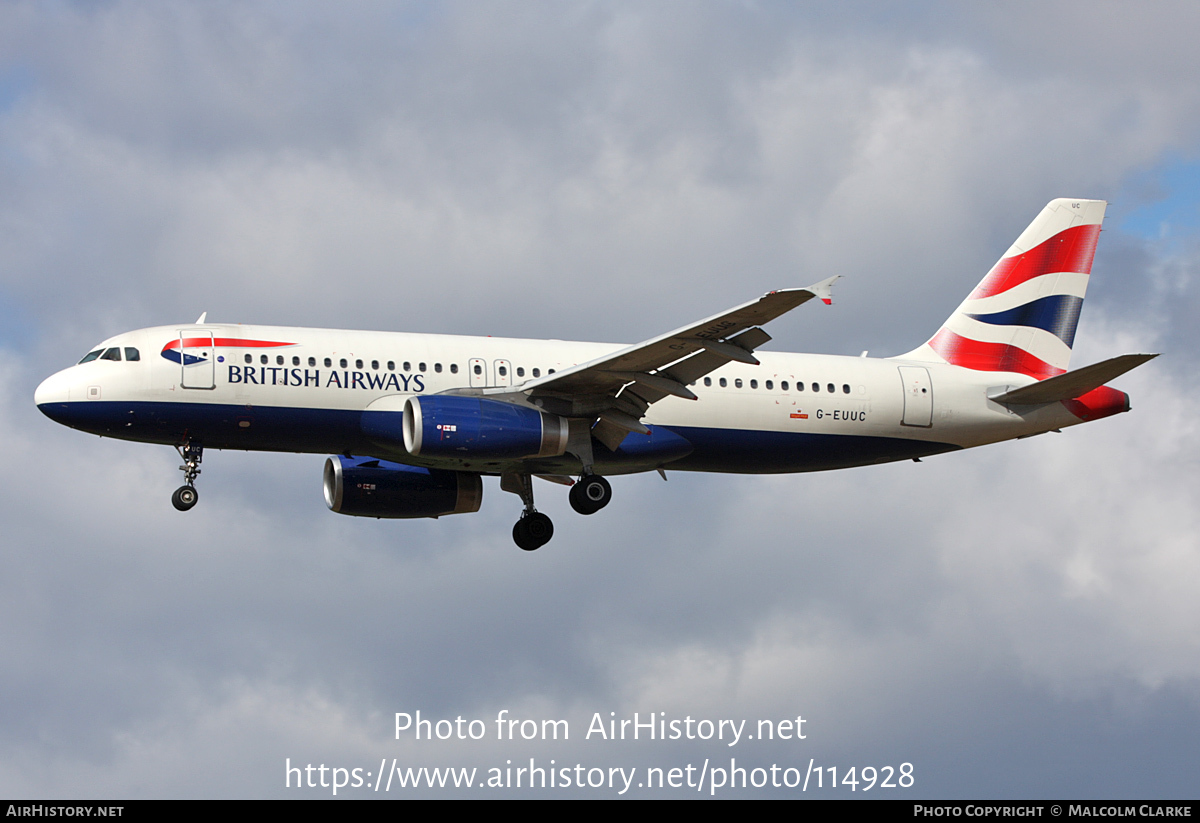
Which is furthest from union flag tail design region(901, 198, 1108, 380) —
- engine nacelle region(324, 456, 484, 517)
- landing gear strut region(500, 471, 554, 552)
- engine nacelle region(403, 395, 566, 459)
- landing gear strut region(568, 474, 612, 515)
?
engine nacelle region(324, 456, 484, 517)

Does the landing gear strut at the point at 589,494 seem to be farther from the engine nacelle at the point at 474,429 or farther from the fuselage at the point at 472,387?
the engine nacelle at the point at 474,429

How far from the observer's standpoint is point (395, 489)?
1501 inches

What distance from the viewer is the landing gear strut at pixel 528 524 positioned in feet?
125

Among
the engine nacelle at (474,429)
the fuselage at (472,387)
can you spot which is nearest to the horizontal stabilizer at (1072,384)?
the fuselage at (472,387)

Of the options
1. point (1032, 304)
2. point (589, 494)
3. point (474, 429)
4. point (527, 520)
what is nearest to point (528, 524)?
point (527, 520)

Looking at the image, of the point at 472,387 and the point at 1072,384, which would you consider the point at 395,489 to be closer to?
the point at 472,387

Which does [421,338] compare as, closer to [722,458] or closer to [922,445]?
[722,458]

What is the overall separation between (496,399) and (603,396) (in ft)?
8.07

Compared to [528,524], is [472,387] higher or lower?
higher

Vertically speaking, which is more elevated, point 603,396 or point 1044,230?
point 1044,230

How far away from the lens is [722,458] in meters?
→ 36.9

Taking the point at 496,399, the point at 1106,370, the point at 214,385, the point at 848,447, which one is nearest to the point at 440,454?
the point at 496,399

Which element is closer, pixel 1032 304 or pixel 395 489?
pixel 395 489

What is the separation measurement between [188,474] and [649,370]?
10.8 meters
